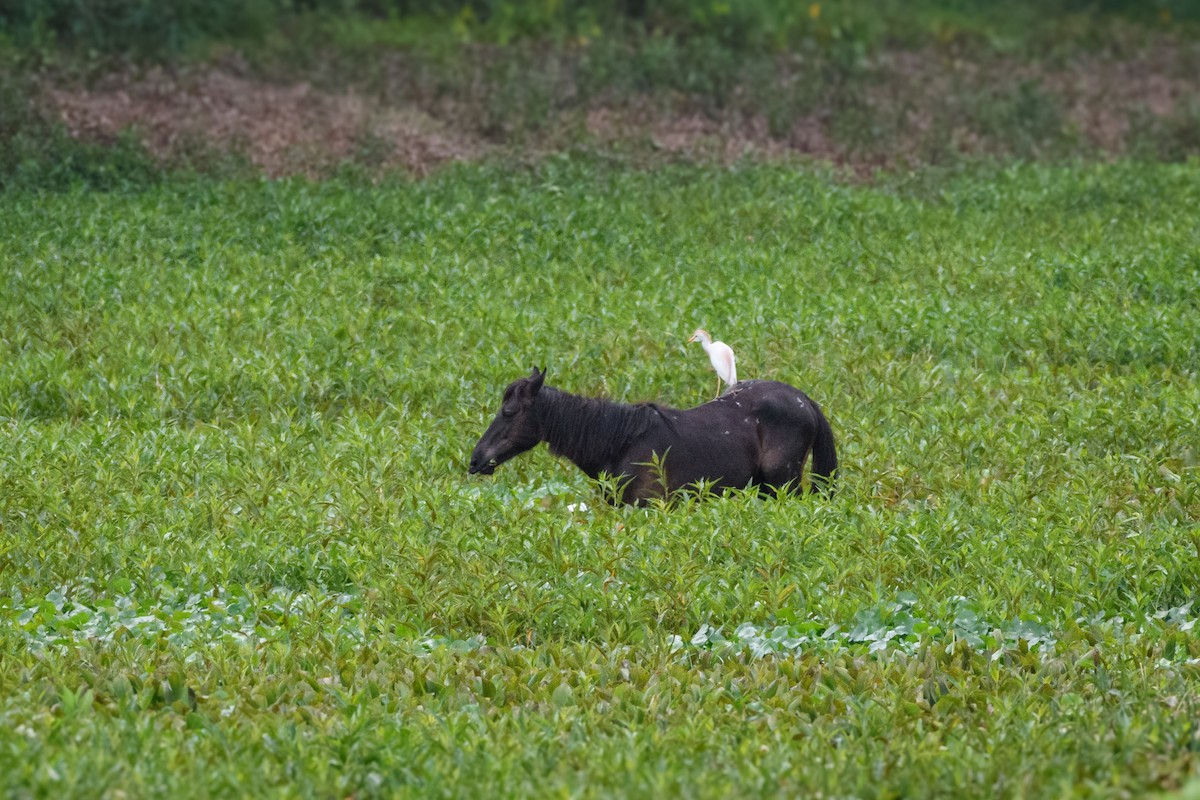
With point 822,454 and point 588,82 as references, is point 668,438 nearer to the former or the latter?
point 822,454

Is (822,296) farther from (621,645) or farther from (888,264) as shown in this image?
(621,645)

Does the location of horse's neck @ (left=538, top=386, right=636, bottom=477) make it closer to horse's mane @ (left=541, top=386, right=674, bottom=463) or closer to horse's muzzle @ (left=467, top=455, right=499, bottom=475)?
horse's mane @ (left=541, top=386, right=674, bottom=463)

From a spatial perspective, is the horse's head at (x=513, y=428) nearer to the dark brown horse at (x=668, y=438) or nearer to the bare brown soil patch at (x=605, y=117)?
the dark brown horse at (x=668, y=438)

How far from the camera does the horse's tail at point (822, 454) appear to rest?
1118 cm

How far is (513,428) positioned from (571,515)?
96 centimetres

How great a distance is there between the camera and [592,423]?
35.9 feet

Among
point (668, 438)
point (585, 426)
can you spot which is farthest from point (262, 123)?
point (668, 438)

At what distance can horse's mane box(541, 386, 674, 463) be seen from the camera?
10922mm

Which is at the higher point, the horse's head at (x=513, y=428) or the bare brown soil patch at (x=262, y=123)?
the horse's head at (x=513, y=428)

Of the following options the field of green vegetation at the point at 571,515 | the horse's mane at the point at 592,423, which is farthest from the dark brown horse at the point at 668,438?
the field of green vegetation at the point at 571,515

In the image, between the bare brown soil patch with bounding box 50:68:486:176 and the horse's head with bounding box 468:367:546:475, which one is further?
the bare brown soil patch with bounding box 50:68:486:176

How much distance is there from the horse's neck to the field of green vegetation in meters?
0.29

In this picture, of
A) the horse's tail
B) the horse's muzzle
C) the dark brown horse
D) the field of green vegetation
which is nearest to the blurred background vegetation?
the field of green vegetation

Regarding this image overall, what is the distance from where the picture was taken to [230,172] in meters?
23.0
